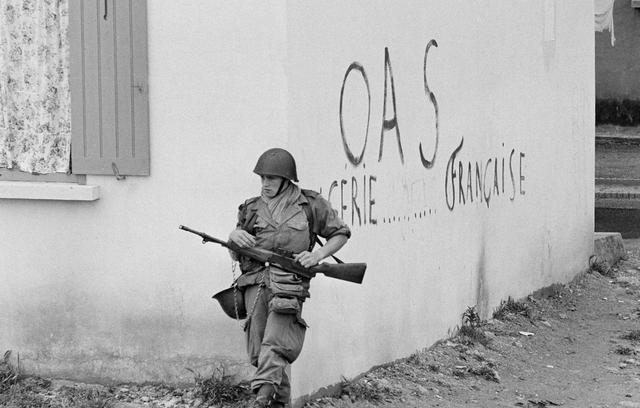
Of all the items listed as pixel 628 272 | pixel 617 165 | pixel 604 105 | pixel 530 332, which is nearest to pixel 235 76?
pixel 530 332

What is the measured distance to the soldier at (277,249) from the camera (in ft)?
18.4

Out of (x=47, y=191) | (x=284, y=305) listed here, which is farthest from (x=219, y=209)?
(x=47, y=191)

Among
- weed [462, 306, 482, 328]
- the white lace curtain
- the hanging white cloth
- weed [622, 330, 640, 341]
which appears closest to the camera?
the white lace curtain

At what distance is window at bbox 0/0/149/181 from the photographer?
6363 millimetres

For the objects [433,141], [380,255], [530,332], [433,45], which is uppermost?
[433,45]

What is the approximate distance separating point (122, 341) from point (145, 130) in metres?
1.19

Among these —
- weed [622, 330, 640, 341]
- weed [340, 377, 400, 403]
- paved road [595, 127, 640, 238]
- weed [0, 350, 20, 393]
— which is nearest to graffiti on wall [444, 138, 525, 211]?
weed [622, 330, 640, 341]

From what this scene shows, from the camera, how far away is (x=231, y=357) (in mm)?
6277

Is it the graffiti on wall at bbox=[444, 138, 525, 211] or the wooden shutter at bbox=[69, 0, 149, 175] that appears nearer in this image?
the wooden shutter at bbox=[69, 0, 149, 175]

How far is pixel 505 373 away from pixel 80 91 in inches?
150

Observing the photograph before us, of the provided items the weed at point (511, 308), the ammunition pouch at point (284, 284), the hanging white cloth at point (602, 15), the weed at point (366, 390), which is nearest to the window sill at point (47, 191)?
the ammunition pouch at point (284, 284)

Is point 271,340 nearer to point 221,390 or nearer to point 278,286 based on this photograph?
point 278,286

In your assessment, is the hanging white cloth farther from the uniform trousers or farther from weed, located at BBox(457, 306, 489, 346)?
the uniform trousers

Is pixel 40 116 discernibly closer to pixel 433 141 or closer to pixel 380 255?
pixel 380 255
